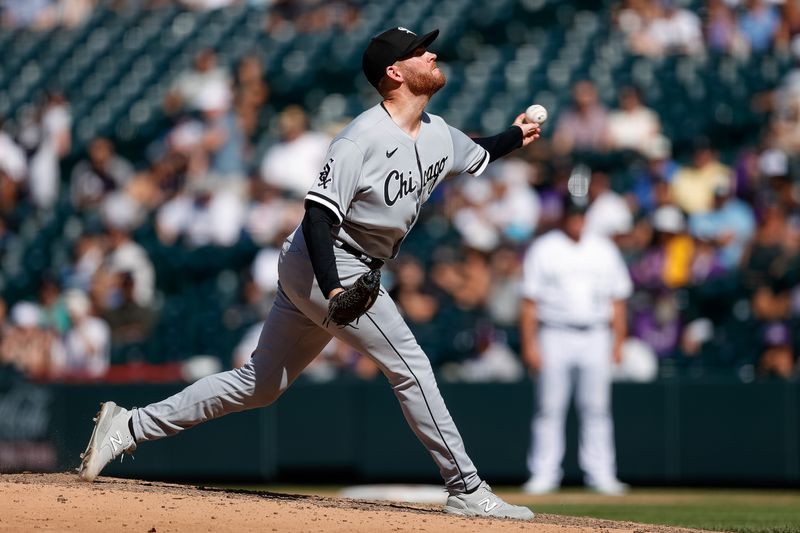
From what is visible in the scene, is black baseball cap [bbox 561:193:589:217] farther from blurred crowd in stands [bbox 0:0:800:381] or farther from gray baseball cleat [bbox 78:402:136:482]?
gray baseball cleat [bbox 78:402:136:482]

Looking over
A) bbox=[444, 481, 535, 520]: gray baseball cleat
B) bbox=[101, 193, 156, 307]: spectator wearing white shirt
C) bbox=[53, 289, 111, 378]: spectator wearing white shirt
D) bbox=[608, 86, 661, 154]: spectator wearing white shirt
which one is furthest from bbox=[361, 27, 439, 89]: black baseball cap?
bbox=[608, 86, 661, 154]: spectator wearing white shirt

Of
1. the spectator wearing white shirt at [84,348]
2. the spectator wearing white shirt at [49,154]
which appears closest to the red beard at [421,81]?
the spectator wearing white shirt at [84,348]

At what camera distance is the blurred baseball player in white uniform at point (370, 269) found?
5.30 m

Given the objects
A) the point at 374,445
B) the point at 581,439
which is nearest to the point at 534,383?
the point at 581,439

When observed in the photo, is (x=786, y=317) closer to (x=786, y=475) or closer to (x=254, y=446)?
(x=786, y=475)

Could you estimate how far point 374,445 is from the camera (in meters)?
11.0

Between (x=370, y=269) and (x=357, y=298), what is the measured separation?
0.45 metres

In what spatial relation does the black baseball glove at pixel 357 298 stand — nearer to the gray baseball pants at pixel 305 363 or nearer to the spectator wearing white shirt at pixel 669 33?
the gray baseball pants at pixel 305 363

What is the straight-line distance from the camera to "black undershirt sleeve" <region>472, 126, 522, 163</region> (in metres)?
6.08

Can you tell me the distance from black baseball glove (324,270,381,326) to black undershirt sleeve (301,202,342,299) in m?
0.06

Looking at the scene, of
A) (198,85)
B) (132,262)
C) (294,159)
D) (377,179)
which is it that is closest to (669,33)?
(294,159)

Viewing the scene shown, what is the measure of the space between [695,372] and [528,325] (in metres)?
1.44

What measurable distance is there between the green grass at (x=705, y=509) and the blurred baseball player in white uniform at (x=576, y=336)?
1.82 ft

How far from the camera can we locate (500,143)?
6.10 meters
